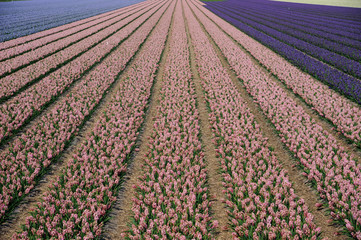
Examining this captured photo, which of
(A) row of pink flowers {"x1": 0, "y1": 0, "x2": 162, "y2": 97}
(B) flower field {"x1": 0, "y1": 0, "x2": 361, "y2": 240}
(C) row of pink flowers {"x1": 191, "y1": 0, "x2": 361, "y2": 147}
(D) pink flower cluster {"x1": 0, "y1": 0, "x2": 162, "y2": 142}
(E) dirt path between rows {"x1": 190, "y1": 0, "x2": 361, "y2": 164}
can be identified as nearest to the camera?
(B) flower field {"x1": 0, "y1": 0, "x2": 361, "y2": 240}

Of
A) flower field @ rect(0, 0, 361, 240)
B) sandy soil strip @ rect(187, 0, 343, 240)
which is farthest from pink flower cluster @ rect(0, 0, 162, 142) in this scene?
sandy soil strip @ rect(187, 0, 343, 240)

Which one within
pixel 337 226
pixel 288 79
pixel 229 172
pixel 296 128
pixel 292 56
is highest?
pixel 292 56

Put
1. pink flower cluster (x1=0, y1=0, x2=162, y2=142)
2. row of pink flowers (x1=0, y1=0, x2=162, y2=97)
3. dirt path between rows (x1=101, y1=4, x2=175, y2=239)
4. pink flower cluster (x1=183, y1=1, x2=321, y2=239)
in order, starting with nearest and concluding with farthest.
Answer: pink flower cluster (x1=183, y1=1, x2=321, y2=239)
dirt path between rows (x1=101, y1=4, x2=175, y2=239)
pink flower cluster (x1=0, y1=0, x2=162, y2=142)
row of pink flowers (x1=0, y1=0, x2=162, y2=97)

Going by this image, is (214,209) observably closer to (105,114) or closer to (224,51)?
(105,114)

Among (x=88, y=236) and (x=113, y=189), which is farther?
(x=113, y=189)

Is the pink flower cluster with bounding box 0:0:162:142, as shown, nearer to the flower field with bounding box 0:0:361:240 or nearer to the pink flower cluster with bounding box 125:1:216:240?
the flower field with bounding box 0:0:361:240

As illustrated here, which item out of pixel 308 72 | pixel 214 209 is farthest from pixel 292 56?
pixel 214 209

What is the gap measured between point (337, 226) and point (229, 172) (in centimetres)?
277

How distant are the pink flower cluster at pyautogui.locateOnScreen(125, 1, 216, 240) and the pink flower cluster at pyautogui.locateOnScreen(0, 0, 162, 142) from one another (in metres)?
5.73

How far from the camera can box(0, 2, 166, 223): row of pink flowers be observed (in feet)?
19.0

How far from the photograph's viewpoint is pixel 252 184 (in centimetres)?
559

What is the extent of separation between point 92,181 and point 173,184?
223 centimetres

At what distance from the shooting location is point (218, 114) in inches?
363

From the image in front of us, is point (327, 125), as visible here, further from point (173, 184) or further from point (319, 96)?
point (173, 184)
